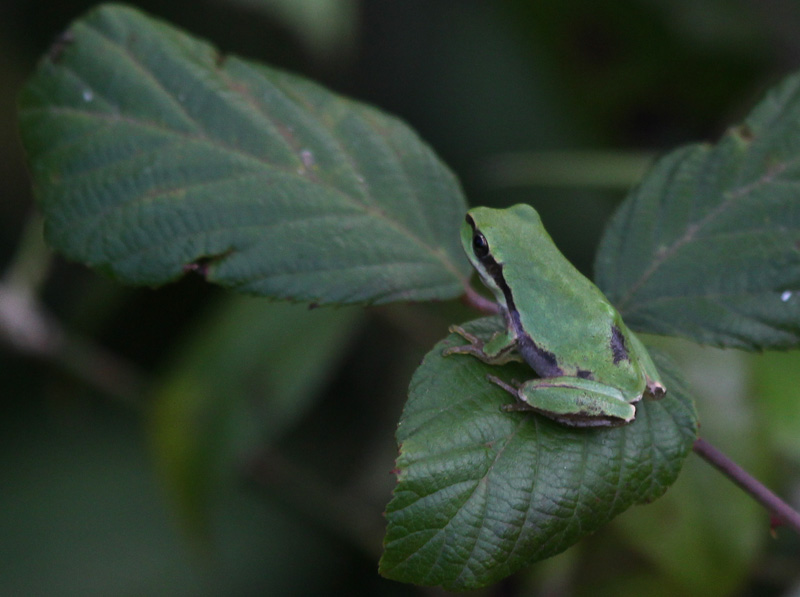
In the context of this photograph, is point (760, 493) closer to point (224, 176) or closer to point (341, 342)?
point (224, 176)

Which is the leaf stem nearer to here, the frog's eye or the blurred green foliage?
the frog's eye

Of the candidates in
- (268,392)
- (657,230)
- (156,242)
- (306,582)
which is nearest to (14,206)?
(268,392)

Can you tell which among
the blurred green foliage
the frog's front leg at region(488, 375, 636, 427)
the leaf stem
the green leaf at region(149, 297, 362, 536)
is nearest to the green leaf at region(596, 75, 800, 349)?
the frog's front leg at region(488, 375, 636, 427)

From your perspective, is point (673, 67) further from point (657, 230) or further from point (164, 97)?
point (164, 97)

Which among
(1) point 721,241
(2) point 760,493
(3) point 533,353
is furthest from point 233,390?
(2) point 760,493

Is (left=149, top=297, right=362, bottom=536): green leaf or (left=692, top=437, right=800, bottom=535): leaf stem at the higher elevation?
(left=692, top=437, right=800, bottom=535): leaf stem
